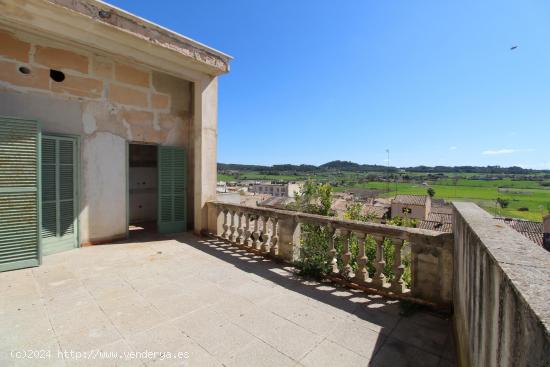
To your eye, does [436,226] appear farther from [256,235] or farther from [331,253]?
[331,253]

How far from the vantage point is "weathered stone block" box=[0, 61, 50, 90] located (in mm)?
4527

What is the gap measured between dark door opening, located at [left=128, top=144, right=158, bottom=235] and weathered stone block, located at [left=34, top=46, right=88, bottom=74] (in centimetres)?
378

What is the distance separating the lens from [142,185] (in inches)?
359

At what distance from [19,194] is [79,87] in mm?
2430

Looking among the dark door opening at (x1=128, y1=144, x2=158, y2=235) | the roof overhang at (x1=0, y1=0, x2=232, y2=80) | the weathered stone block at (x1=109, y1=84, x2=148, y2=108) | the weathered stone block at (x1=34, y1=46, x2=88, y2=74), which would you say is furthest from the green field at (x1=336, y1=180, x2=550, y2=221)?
the weathered stone block at (x1=34, y1=46, x2=88, y2=74)

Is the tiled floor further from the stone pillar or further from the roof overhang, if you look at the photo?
the roof overhang

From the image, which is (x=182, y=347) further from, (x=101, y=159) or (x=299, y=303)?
(x=101, y=159)

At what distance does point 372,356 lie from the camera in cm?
229

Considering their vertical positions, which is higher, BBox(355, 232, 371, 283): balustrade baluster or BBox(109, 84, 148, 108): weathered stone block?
BBox(109, 84, 148, 108): weathered stone block

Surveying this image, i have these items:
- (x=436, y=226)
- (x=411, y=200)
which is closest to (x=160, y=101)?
(x=436, y=226)

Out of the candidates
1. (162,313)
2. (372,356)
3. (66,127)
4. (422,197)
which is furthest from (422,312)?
(422,197)

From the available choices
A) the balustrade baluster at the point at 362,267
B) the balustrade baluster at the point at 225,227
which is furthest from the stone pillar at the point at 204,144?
the balustrade baluster at the point at 362,267

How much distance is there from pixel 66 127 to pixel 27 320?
12.6 ft

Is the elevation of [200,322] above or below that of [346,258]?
below
